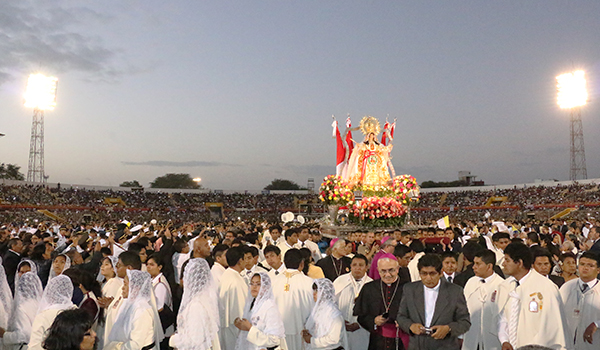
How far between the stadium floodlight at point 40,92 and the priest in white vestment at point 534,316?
147ft

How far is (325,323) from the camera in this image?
4.50m

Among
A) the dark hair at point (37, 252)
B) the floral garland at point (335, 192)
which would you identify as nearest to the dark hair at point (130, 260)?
the dark hair at point (37, 252)

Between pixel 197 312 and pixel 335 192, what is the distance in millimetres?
12903

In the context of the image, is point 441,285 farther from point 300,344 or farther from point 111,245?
point 111,245

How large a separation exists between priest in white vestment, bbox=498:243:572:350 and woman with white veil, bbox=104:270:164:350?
3745 millimetres

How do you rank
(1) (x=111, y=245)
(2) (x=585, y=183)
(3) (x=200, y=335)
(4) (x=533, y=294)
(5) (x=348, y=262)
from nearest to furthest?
(3) (x=200, y=335) < (4) (x=533, y=294) < (5) (x=348, y=262) < (1) (x=111, y=245) < (2) (x=585, y=183)

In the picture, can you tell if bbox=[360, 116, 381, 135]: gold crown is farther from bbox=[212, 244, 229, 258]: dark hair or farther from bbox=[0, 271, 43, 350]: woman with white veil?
bbox=[0, 271, 43, 350]: woman with white veil

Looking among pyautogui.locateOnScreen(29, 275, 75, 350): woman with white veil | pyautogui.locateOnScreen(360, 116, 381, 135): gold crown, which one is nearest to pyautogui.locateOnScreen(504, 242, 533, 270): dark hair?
pyautogui.locateOnScreen(29, 275, 75, 350): woman with white veil

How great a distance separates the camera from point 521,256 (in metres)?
5.12

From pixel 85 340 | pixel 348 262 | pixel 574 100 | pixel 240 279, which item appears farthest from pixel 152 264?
pixel 574 100

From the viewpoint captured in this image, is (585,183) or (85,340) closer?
(85,340)

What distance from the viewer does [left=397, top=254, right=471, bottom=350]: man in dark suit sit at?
4285 mm

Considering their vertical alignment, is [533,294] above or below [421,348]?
above

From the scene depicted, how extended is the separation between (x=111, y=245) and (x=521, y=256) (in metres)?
7.92
